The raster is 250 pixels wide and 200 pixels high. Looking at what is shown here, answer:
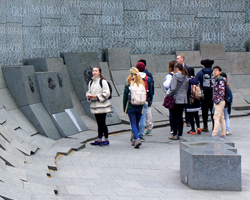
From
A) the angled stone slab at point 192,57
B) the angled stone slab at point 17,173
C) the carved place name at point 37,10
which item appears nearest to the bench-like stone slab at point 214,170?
the angled stone slab at point 17,173

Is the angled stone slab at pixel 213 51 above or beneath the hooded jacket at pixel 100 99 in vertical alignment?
above

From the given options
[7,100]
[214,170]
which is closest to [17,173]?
[214,170]

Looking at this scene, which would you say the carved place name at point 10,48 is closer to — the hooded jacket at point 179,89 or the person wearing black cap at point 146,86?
the person wearing black cap at point 146,86

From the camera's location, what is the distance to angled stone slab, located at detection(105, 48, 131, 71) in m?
13.7

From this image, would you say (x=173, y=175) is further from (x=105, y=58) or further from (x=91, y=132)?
(x=105, y=58)

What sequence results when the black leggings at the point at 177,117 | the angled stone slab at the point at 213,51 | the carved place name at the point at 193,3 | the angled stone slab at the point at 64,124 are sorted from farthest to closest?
1. the angled stone slab at the point at 213,51
2. the carved place name at the point at 193,3
3. the angled stone slab at the point at 64,124
4. the black leggings at the point at 177,117

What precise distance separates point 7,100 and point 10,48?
256cm

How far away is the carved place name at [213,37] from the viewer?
→ 617 inches

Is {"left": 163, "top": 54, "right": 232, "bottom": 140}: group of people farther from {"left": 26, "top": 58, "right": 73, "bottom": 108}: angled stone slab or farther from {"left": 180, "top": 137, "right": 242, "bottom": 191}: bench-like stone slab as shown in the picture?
{"left": 180, "top": 137, "right": 242, "bottom": 191}: bench-like stone slab

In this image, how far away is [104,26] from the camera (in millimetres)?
14039

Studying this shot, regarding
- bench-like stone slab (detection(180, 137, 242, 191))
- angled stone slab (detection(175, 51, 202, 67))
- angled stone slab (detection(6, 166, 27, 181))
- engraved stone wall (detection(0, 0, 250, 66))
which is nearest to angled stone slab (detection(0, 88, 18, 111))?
engraved stone wall (detection(0, 0, 250, 66))

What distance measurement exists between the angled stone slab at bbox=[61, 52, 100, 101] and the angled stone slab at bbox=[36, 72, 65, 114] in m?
1.44

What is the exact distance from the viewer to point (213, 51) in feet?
50.4

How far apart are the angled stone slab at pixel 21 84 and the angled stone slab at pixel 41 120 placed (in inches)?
5.7
